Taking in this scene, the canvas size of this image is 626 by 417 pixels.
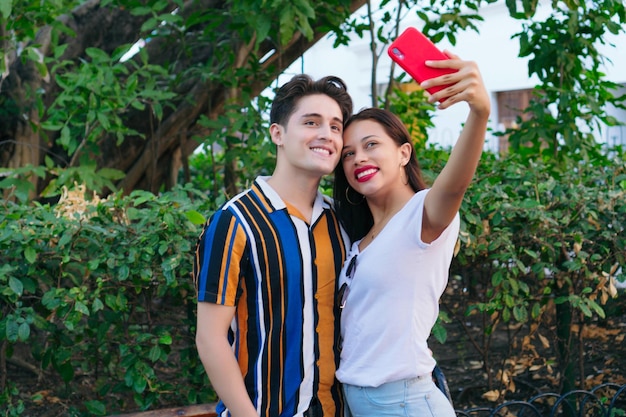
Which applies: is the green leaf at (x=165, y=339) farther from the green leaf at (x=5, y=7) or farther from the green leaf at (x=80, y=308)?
the green leaf at (x=5, y=7)

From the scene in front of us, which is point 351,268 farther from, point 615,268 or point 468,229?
point 615,268

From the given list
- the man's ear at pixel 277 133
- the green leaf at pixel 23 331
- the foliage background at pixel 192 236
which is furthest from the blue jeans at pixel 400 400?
the green leaf at pixel 23 331

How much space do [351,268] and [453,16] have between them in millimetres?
2956

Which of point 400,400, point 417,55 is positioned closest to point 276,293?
point 400,400

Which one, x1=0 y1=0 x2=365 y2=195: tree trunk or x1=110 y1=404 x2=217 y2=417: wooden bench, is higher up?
x1=0 y1=0 x2=365 y2=195: tree trunk

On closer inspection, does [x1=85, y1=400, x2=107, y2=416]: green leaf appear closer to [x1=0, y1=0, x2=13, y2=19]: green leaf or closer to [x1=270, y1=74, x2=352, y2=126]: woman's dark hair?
[x1=270, y1=74, x2=352, y2=126]: woman's dark hair

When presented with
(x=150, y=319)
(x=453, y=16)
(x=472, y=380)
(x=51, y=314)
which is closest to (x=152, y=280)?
(x=150, y=319)

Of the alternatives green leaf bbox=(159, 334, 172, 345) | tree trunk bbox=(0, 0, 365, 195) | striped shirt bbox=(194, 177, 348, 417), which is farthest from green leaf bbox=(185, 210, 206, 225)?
tree trunk bbox=(0, 0, 365, 195)

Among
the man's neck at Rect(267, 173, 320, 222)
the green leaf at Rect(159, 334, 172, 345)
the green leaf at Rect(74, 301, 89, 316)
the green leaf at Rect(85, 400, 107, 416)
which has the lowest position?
the green leaf at Rect(85, 400, 107, 416)

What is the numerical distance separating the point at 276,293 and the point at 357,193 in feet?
1.75

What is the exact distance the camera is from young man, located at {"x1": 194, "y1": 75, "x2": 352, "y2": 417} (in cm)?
221

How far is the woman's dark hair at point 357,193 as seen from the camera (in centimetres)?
252

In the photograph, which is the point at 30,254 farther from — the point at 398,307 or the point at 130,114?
the point at 130,114

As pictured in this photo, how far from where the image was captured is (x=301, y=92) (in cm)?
248
